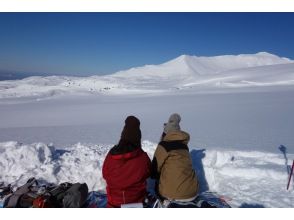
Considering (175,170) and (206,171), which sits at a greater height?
(175,170)

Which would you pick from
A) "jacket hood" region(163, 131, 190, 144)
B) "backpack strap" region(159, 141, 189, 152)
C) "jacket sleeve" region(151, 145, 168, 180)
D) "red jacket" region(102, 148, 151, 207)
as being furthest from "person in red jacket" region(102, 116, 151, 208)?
"jacket hood" region(163, 131, 190, 144)

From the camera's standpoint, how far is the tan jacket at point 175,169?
3.35 m

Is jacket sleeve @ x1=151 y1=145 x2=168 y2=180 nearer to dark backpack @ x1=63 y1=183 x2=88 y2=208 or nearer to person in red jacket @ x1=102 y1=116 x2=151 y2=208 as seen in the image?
person in red jacket @ x1=102 y1=116 x2=151 y2=208

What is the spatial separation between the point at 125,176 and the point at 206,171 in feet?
4.93

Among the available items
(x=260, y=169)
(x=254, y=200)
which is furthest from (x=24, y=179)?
(x=260, y=169)

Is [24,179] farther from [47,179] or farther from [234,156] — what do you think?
[234,156]

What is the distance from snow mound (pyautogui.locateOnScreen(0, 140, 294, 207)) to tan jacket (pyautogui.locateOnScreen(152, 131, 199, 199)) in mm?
812

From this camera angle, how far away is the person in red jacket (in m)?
3.36

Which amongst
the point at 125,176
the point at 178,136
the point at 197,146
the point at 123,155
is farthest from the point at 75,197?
the point at 197,146

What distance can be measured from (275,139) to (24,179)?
5226mm

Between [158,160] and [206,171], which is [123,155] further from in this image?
[206,171]

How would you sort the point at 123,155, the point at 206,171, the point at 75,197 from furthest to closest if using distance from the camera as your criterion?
the point at 206,171 < the point at 75,197 < the point at 123,155

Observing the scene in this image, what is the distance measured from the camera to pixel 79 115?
12.1 metres

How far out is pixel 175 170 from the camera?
340 cm
